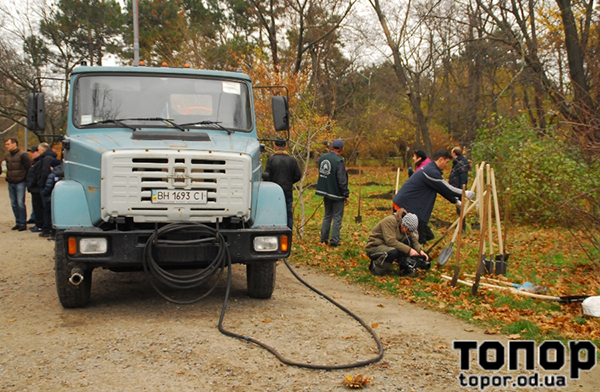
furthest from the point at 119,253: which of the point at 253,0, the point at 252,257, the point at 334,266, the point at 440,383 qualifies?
the point at 253,0

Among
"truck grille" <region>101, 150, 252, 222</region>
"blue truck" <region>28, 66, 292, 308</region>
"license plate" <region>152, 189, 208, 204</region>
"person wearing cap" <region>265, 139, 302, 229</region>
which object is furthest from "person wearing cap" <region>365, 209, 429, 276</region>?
"license plate" <region>152, 189, 208, 204</region>

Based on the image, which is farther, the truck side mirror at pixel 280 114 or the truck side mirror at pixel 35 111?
the truck side mirror at pixel 280 114

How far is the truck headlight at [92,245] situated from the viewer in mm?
6145

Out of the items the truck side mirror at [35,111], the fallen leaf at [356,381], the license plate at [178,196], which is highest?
the truck side mirror at [35,111]

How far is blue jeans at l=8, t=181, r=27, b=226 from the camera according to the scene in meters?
14.3

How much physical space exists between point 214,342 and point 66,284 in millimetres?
1933

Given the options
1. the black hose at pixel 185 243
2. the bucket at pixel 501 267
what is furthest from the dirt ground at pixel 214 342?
the bucket at pixel 501 267

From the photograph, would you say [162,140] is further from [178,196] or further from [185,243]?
[185,243]

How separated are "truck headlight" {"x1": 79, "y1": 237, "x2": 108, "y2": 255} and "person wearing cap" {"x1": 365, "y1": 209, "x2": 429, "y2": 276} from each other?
417 centimetres

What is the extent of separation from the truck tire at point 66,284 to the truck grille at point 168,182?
2.12 feet

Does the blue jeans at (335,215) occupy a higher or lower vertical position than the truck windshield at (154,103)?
lower

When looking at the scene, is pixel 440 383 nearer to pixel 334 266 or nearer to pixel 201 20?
pixel 334 266

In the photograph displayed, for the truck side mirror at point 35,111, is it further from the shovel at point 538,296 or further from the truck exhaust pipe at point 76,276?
the shovel at point 538,296

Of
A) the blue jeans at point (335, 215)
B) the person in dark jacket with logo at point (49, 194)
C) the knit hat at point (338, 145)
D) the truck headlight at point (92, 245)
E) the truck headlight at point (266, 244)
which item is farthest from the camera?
the person in dark jacket with logo at point (49, 194)
